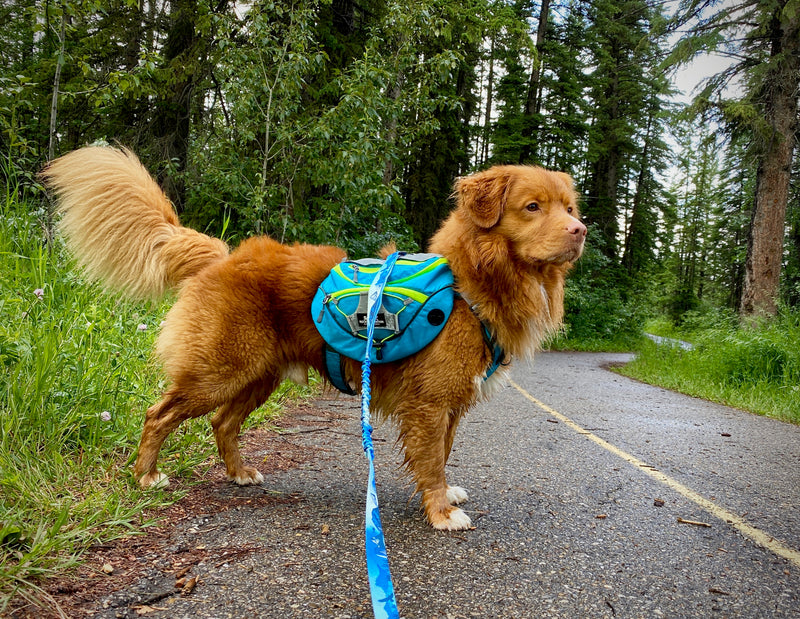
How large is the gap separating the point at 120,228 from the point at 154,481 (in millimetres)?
1675

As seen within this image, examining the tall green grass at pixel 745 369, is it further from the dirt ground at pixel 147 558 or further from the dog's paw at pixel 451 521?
the dirt ground at pixel 147 558

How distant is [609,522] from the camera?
10.3ft

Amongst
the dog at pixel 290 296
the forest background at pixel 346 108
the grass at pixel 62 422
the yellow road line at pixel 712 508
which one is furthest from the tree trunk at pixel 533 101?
the grass at pixel 62 422

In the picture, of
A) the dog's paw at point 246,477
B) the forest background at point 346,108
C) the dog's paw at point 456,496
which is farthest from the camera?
the forest background at point 346,108

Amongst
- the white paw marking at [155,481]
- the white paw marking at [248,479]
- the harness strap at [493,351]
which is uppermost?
the harness strap at [493,351]

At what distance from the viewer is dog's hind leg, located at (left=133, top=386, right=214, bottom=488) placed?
3090 millimetres

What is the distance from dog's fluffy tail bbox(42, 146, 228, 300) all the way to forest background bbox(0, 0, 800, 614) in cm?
Answer: 57

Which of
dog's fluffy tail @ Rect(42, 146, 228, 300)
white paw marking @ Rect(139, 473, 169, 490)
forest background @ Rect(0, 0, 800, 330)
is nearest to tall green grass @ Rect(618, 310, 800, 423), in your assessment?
forest background @ Rect(0, 0, 800, 330)

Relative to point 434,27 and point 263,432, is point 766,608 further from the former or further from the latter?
point 434,27

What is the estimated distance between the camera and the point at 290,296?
3398 millimetres

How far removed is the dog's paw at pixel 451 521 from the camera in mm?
3016

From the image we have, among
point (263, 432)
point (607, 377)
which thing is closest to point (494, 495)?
point (263, 432)

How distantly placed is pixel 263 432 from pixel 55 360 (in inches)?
82.2

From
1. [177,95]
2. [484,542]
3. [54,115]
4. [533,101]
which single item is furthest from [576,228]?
[533,101]
